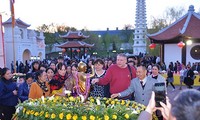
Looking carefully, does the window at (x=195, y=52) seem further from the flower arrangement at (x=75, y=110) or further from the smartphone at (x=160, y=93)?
the smartphone at (x=160, y=93)

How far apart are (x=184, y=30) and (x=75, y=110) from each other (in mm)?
16830

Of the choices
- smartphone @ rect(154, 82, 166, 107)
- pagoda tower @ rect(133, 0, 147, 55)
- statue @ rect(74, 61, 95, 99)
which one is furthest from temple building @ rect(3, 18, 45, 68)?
smartphone @ rect(154, 82, 166, 107)

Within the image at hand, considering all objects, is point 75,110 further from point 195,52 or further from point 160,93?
point 195,52

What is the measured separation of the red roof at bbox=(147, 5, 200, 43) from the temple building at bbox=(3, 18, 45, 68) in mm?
15007

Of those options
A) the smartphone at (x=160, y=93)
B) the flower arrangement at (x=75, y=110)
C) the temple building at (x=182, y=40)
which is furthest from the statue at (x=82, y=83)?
the temple building at (x=182, y=40)

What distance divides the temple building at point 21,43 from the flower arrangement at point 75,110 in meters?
24.3

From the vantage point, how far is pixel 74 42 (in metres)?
39.2

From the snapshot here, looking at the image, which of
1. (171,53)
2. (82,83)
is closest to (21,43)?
(171,53)

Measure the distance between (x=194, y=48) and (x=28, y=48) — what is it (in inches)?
803

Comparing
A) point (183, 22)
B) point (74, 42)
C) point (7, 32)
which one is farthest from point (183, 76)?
point (74, 42)

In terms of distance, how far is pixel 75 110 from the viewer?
3.77 meters

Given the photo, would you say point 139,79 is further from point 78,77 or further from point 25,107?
point 25,107

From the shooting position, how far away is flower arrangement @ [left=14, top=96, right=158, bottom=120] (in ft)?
12.0

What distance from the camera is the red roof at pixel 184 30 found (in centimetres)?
1889
